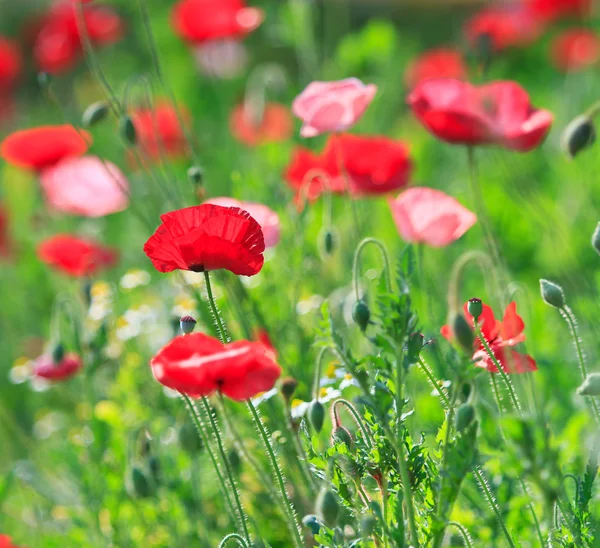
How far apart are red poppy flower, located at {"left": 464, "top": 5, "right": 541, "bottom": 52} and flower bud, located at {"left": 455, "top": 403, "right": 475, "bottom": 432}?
2.61 metres

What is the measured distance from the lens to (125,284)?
268 centimetres

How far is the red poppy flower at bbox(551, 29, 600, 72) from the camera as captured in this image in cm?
438

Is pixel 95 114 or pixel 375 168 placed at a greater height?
pixel 95 114

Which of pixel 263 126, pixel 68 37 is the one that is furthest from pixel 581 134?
pixel 68 37

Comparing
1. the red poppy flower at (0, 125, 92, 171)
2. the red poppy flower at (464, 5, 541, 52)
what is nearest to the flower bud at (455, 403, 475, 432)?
the red poppy flower at (0, 125, 92, 171)

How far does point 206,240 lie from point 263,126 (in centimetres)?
270

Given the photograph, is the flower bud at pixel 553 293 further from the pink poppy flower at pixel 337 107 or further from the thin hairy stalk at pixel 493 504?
the pink poppy flower at pixel 337 107

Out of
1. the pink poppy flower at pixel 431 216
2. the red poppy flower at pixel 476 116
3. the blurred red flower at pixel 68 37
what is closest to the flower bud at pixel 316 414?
the pink poppy flower at pixel 431 216

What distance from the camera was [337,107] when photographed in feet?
6.67

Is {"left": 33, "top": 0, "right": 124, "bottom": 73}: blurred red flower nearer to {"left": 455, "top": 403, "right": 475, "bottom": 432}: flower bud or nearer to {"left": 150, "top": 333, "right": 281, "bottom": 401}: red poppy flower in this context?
{"left": 150, "top": 333, "right": 281, "bottom": 401}: red poppy flower

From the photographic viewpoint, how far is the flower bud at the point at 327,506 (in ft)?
4.22

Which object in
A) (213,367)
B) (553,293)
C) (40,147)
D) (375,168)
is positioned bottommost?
(40,147)

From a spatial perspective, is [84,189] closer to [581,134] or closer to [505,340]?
[581,134]

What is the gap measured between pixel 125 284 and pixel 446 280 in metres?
0.98
